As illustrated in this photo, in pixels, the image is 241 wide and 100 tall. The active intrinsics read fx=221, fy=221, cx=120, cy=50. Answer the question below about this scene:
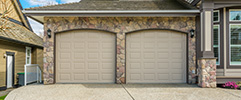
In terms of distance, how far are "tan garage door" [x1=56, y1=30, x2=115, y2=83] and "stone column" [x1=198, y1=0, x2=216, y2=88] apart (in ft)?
11.5

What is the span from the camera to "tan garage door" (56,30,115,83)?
914 cm

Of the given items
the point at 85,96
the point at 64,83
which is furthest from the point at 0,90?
the point at 85,96

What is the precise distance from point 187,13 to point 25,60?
10.5m

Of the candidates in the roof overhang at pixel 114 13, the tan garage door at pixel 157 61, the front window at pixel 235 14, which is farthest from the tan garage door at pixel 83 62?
the front window at pixel 235 14

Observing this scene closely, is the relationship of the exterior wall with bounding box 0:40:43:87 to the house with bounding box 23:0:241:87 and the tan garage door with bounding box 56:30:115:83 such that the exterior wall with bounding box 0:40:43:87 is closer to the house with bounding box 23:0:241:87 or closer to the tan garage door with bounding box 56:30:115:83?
the house with bounding box 23:0:241:87

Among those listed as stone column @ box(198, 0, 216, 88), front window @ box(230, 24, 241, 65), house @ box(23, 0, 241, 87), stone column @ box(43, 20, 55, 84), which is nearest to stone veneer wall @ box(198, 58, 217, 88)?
stone column @ box(198, 0, 216, 88)

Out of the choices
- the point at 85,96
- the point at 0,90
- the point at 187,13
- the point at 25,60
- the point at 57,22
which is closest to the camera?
the point at 85,96

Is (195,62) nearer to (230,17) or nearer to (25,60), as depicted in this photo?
(230,17)

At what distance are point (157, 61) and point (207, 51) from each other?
6.61 ft

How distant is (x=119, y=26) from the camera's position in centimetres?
910

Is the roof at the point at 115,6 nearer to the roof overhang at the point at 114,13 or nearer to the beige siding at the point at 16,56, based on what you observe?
the roof overhang at the point at 114,13

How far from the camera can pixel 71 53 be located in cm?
915

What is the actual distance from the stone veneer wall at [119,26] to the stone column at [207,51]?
913mm

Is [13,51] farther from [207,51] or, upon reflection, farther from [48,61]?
[207,51]
